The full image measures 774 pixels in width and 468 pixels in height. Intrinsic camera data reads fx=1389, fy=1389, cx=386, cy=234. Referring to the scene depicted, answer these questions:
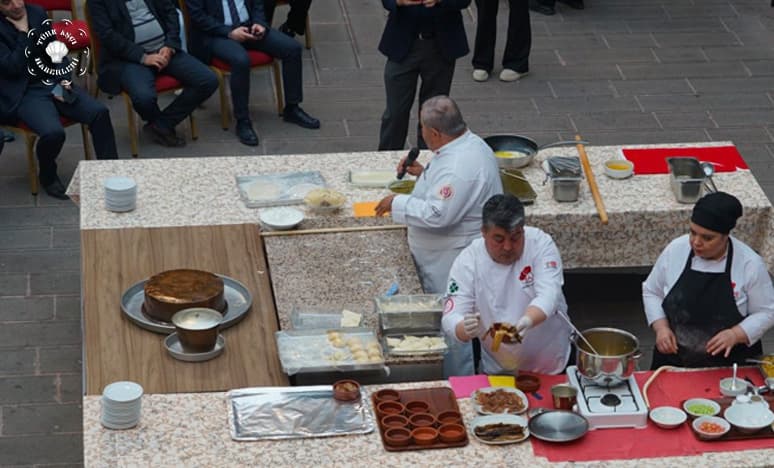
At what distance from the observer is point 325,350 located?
5.86 m

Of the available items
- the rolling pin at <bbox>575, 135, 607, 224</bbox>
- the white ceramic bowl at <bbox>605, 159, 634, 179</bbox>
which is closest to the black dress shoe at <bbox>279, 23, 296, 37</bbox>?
the rolling pin at <bbox>575, 135, 607, 224</bbox>

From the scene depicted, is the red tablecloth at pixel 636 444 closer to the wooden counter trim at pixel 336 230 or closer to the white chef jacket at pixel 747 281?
the white chef jacket at pixel 747 281

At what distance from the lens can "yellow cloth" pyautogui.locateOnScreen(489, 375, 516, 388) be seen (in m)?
5.67

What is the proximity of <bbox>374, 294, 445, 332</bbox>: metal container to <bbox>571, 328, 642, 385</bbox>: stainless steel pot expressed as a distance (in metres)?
0.69

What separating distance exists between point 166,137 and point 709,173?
3948 millimetres

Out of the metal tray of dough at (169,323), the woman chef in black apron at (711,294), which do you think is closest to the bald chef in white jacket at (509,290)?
the woman chef in black apron at (711,294)

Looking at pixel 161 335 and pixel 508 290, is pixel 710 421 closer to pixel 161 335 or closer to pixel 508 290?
pixel 508 290

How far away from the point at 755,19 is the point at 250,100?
Result: 4660 mm

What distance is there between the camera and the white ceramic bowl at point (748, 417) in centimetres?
532

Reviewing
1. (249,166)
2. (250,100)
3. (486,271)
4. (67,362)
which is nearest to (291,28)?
(250,100)

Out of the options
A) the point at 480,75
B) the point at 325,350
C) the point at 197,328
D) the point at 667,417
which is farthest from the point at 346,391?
the point at 480,75

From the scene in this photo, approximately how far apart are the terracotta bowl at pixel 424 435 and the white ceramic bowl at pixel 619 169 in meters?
2.69

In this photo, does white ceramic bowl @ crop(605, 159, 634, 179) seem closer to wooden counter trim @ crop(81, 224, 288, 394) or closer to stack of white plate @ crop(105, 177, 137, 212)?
wooden counter trim @ crop(81, 224, 288, 394)

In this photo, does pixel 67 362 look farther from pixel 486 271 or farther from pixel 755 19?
pixel 755 19
